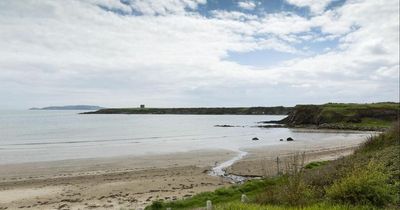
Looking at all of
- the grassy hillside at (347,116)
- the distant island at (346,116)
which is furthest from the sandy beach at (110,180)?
the grassy hillside at (347,116)

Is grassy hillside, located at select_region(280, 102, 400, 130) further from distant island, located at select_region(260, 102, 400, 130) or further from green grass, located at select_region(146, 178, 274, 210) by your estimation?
green grass, located at select_region(146, 178, 274, 210)

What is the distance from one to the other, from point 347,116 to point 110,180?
69.3 meters

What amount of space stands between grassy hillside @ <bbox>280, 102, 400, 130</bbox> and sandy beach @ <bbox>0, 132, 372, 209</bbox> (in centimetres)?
4624

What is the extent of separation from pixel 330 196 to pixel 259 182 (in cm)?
799

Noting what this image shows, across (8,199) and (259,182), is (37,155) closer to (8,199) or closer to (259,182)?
(8,199)

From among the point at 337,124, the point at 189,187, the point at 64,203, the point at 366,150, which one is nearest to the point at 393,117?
the point at 337,124

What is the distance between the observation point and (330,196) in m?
10.3

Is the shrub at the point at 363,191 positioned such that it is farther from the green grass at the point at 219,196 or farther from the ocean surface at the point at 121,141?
the ocean surface at the point at 121,141

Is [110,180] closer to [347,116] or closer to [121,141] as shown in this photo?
[121,141]

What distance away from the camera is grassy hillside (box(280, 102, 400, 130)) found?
7762 centimetres

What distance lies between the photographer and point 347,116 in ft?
275

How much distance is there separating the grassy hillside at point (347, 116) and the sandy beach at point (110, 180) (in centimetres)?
4624

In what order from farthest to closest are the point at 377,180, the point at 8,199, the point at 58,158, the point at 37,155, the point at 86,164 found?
1. the point at 37,155
2. the point at 58,158
3. the point at 86,164
4. the point at 8,199
5. the point at 377,180

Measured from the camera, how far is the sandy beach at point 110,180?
1883cm
